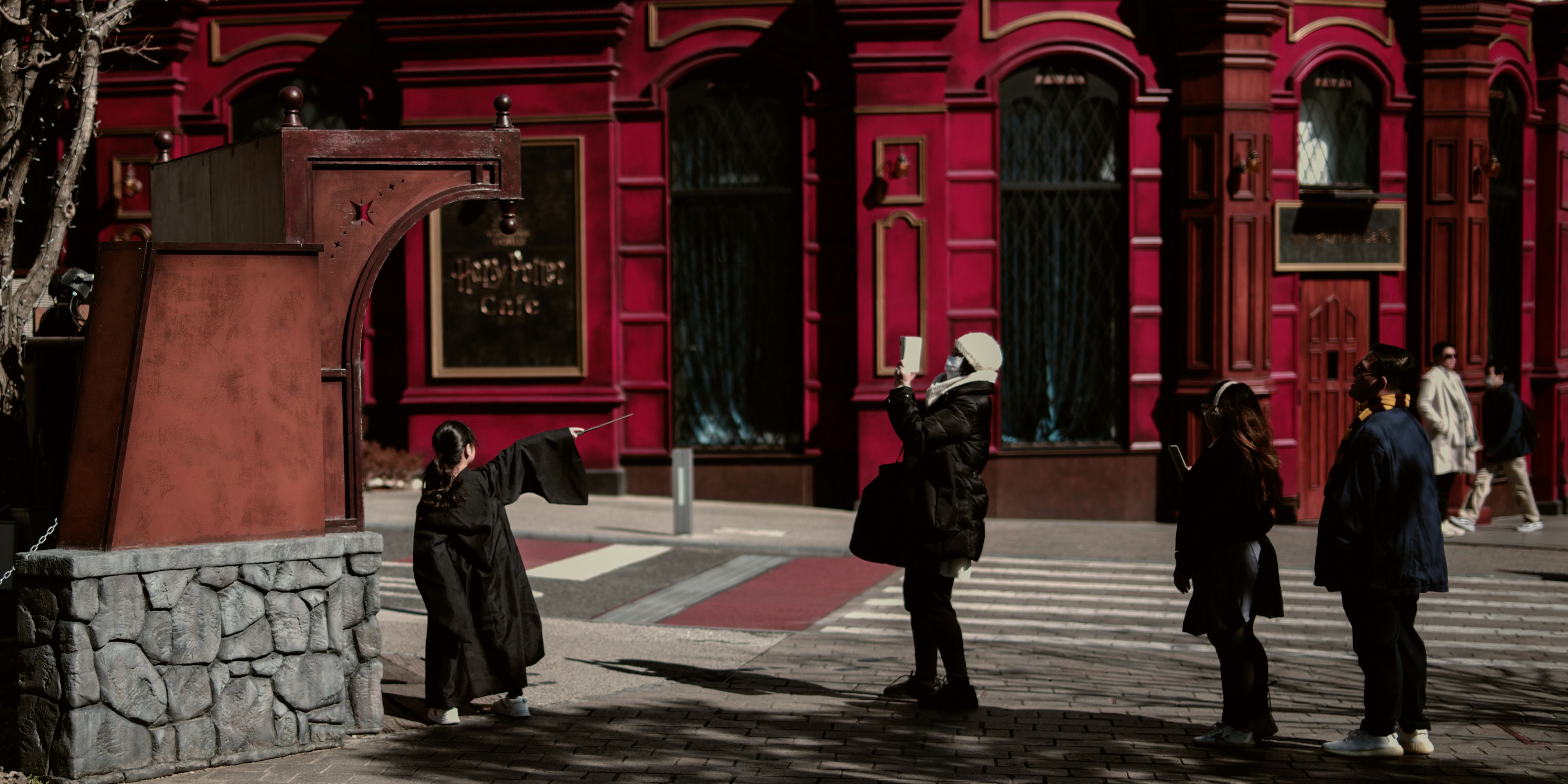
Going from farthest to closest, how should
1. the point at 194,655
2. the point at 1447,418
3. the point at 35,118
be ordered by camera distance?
the point at 1447,418 < the point at 35,118 < the point at 194,655

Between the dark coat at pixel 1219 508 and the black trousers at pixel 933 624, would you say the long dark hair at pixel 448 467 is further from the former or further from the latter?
the dark coat at pixel 1219 508

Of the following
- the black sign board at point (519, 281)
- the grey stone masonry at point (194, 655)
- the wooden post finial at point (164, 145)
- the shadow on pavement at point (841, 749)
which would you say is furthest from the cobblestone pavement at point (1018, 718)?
the black sign board at point (519, 281)

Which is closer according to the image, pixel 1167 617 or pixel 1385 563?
pixel 1385 563

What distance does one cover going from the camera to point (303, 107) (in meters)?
16.6

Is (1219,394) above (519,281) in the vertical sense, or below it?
below

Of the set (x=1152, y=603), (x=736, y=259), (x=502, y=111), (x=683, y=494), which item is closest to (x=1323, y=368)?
(x=736, y=259)

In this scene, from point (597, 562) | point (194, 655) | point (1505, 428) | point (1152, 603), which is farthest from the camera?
point (1505, 428)

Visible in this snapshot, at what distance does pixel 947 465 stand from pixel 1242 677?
1627mm

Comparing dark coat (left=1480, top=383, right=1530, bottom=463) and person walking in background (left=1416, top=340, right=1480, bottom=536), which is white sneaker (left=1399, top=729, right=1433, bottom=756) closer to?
person walking in background (left=1416, top=340, right=1480, bottom=536)

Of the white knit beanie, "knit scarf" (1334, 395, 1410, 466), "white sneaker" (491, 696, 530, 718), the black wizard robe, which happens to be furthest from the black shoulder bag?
"knit scarf" (1334, 395, 1410, 466)

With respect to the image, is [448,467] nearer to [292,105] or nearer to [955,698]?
[292,105]

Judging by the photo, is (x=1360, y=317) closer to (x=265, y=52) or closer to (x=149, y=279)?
(x=265, y=52)

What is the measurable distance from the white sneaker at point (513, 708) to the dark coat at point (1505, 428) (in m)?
11.8

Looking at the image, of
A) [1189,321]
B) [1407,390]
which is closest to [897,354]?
[1189,321]
